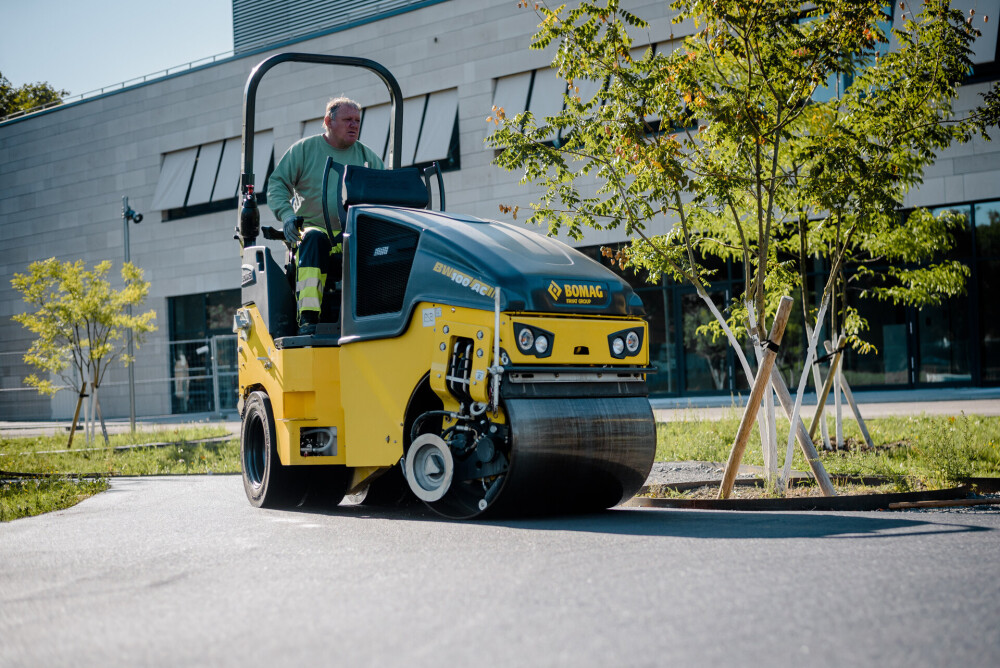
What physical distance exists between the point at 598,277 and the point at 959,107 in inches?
687

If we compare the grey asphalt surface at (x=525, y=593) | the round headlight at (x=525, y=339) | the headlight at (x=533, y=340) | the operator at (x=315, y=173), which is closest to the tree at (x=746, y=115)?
the operator at (x=315, y=173)

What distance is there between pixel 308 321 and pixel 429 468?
164 cm

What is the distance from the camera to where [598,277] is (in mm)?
6711

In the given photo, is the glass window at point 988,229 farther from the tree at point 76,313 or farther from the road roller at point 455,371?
the road roller at point 455,371

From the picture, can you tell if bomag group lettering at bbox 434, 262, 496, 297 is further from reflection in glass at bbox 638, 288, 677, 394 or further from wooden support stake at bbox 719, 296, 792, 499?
reflection in glass at bbox 638, 288, 677, 394

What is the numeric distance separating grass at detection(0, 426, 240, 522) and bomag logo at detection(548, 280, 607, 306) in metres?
4.93

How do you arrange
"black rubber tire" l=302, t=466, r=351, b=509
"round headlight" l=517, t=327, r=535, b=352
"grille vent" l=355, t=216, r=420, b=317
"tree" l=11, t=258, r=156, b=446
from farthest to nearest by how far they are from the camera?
1. "tree" l=11, t=258, r=156, b=446
2. "black rubber tire" l=302, t=466, r=351, b=509
3. "grille vent" l=355, t=216, r=420, b=317
4. "round headlight" l=517, t=327, r=535, b=352

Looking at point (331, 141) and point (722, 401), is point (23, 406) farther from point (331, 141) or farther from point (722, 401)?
point (331, 141)

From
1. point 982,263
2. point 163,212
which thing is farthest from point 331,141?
point 163,212

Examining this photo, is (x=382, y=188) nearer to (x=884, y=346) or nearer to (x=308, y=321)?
(x=308, y=321)

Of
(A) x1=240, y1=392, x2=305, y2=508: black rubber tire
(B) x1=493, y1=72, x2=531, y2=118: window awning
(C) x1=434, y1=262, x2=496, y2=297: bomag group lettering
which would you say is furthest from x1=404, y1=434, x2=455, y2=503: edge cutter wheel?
(B) x1=493, y1=72, x2=531, y2=118: window awning

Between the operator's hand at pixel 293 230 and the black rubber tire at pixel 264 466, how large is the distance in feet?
3.82

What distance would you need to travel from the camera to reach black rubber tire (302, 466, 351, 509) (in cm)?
800

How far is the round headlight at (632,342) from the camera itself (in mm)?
6691
